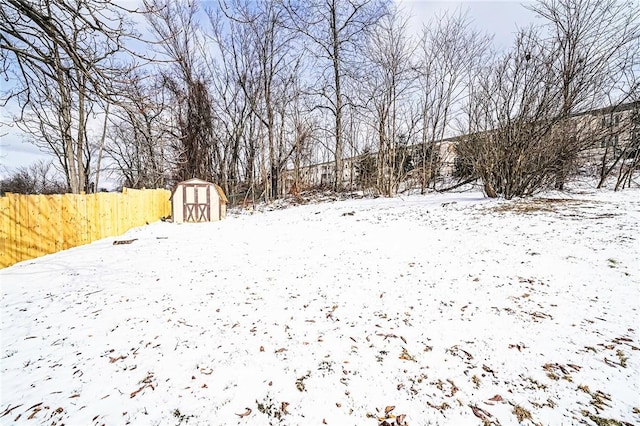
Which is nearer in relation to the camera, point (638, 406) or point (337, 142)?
point (638, 406)

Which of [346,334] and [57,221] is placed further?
[57,221]

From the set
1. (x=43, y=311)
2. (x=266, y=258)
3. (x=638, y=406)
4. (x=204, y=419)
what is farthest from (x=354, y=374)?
(x=43, y=311)

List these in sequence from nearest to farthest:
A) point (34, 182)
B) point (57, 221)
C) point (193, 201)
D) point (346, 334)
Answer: point (346, 334), point (57, 221), point (193, 201), point (34, 182)

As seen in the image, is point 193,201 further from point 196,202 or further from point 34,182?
point 34,182

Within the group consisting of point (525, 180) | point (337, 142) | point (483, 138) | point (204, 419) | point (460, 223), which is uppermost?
point (337, 142)

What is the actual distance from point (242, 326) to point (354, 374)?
1.60 meters

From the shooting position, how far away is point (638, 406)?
2.02 m

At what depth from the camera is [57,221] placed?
7.47 meters

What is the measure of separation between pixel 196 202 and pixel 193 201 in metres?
0.14

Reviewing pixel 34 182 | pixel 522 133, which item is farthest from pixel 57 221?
pixel 34 182

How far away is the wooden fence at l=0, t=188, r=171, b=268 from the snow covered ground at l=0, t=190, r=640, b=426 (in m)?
0.63

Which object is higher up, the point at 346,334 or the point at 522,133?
the point at 522,133

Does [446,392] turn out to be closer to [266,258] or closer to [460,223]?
[266,258]

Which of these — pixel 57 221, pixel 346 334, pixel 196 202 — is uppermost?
pixel 196 202
